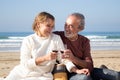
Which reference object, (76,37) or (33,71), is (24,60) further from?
(76,37)

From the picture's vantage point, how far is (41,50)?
4.79 metres

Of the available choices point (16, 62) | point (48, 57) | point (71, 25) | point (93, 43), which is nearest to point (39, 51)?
point (48, 57)

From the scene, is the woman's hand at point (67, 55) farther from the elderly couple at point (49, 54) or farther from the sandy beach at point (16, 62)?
the sandy beach at point (16, 62)

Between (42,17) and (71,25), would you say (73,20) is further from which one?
(42,17)

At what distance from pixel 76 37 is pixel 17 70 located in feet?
3.25

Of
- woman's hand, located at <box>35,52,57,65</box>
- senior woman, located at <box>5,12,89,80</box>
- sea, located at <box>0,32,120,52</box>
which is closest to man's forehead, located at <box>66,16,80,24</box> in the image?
senior woman, located at <box>5,12,89,80</box>

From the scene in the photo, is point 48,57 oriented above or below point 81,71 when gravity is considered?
above

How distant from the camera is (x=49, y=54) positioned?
4508 millimetres

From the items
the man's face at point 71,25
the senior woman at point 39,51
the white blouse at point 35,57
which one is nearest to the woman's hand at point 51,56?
the senior woman at point 39,51

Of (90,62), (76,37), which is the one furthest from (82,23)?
(90,62)

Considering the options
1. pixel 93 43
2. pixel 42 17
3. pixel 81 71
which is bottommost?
pixel 93 43

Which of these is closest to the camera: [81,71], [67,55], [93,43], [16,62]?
[67,55]

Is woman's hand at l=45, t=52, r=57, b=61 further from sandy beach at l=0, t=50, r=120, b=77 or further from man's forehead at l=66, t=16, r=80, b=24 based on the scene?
sandy beach at l=0, t=50, r=120, b=77

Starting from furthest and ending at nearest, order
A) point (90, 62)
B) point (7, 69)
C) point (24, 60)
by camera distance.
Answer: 1. point (7, 69)
2. point (90, 62)
3. point (24, 60)
